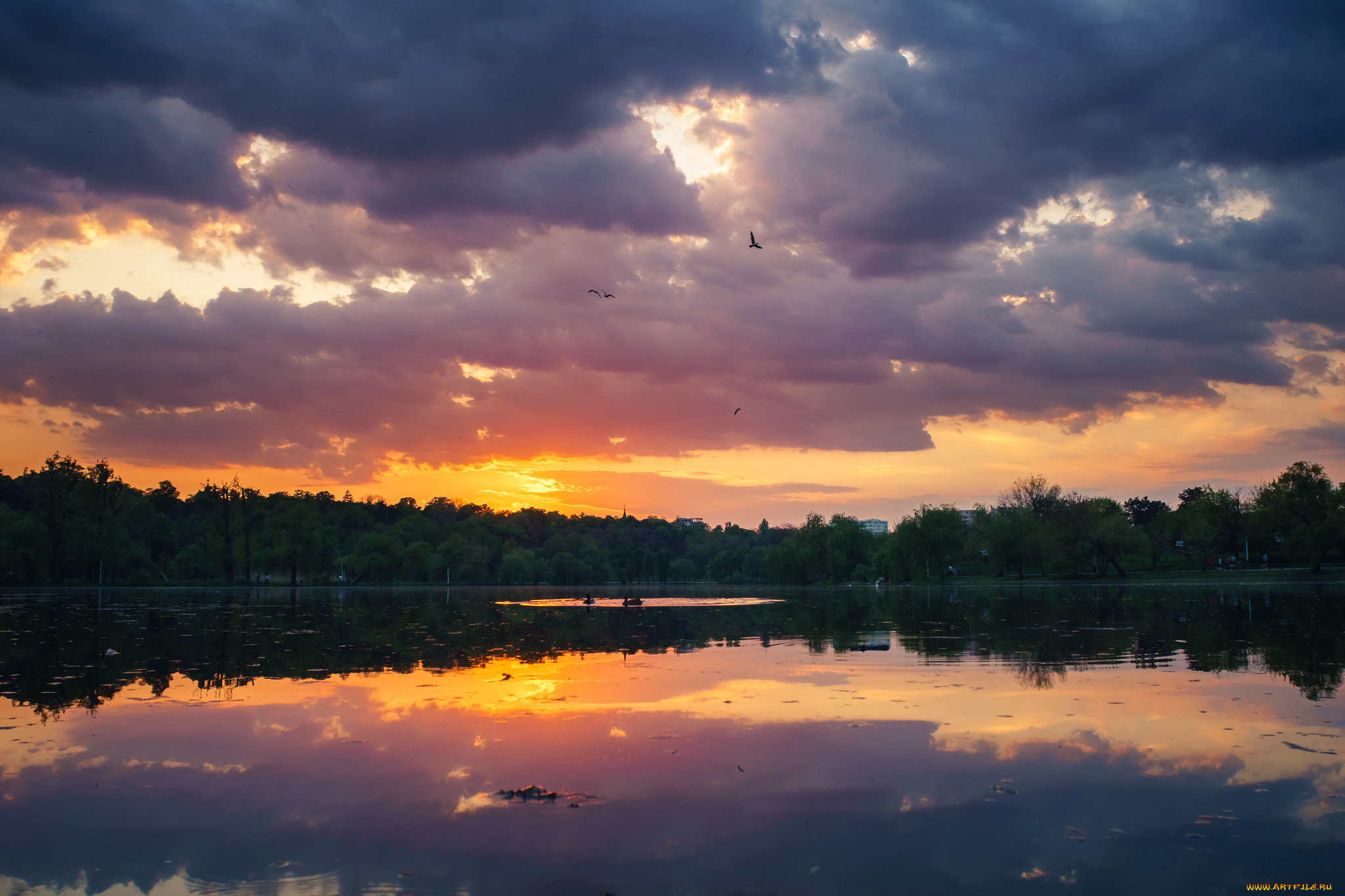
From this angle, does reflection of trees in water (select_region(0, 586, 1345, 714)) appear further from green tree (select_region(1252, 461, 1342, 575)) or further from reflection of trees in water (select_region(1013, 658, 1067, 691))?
green tree (select_region(1252, 461, 1342, 575))

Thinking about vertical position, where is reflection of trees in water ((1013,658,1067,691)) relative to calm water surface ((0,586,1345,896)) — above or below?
below

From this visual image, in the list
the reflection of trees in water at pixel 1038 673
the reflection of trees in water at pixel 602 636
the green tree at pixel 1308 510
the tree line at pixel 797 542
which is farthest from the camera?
the tree line at pixel 797 542

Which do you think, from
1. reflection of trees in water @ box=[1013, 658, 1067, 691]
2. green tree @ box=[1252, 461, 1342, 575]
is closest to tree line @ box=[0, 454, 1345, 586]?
Answer: green tree @ box=[1252, 461, 1342, 575]

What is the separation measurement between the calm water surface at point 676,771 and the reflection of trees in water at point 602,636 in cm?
31

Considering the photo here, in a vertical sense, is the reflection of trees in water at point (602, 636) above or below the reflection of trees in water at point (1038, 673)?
A: below

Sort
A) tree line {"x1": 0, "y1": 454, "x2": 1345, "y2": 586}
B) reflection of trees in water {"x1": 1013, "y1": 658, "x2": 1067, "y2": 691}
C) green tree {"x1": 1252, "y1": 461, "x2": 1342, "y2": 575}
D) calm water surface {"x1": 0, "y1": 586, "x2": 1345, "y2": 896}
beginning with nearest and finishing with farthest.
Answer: calm water surface {"x1": 0, "y1": 586, "x2": 1345, "y2": 896} → reflection of trees in water {"x1": 1013, "y1": 658, "x2": 1067, "y2": 691} → green tree {"x1": 1252, "y1": 461, "x2": 1342, "y2": 575} → tree line {"x1": 0, "y1": 454, "x2": 1345, "y2": 586}

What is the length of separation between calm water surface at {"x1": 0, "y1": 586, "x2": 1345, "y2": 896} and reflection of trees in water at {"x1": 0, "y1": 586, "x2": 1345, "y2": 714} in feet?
1.01

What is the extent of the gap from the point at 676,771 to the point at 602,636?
19071mm

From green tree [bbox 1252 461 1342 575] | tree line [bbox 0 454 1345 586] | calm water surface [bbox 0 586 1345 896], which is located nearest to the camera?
calm water surface [bbox 0 586 1345 896]

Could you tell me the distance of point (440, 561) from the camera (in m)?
A: 137

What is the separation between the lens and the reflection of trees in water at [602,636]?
61.3 feet

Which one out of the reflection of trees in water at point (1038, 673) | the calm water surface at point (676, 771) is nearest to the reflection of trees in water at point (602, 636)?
the reflection of trees in water at point (1038, 673)

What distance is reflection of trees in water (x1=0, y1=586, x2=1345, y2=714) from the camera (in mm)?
18688

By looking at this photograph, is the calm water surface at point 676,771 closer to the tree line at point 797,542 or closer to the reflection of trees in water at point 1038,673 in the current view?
the reflection of trees in water at point 1038,673
